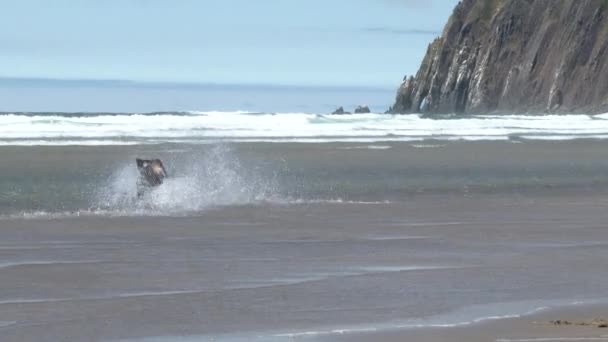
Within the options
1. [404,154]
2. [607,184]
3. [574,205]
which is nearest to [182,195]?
[574,205]

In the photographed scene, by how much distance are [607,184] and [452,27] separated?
235 feet

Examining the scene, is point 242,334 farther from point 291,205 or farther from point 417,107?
point 417,107

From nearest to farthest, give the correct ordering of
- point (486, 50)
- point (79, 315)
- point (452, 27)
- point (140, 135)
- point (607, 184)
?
point (79, 315)
point (607, 184)
point (140, 135)
point (486, 50)
point (452, 27)

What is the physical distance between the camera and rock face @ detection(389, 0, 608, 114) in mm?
72375

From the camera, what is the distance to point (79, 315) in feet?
31.2

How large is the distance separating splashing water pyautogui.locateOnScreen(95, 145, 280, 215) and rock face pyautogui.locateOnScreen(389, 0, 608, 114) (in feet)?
168

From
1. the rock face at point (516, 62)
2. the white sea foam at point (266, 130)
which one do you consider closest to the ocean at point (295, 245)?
the white sea foam at point (266, 130)

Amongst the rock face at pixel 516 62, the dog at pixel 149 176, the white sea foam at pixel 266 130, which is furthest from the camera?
the rock face at pixel 516 62

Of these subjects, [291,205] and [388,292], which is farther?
[291,205]

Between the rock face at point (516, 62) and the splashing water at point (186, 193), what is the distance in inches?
2015

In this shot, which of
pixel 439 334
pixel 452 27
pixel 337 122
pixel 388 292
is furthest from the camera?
pixel 452 27

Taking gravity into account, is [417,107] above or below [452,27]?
below

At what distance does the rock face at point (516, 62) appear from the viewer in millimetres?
72375

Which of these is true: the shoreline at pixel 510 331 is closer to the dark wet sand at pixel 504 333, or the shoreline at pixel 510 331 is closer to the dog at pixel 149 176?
the dark wet sand at pixel 504 333
